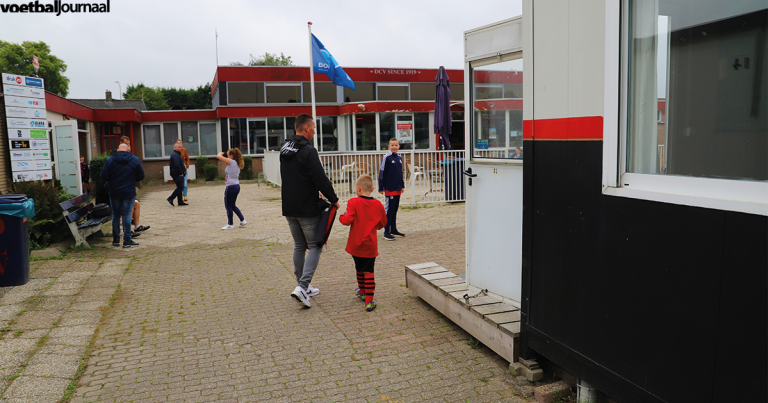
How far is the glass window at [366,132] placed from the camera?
27.6 meters

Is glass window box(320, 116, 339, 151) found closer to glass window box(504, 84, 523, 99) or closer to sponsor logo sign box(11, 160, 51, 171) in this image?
sponsor logo sign box(11, 160, 51, 171)

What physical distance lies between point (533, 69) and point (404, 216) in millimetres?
8825

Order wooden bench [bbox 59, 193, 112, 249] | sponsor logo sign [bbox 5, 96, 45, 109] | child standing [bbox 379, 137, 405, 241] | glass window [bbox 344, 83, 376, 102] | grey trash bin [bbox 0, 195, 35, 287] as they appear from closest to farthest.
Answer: grey trash bin [bbox 0, 195, 35, 287]
wooden bench [bbox 59, 193, 112, 249]
child standing [bbox 379, 137, 405, 241]
sponsor logo sign [bbox 5, 96, 45, 109]
glass window [bbox 344, 83, 376, 102]

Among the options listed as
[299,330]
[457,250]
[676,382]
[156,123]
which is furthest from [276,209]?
[156,123]

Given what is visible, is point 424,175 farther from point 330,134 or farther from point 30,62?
point 30,62

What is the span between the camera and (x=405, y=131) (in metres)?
27.4

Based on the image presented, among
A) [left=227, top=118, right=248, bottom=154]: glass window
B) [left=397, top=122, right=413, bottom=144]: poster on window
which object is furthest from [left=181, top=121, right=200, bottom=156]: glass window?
[left=397, top=122, right=413, bottom=144]: poster on window

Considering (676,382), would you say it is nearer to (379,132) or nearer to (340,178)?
(340,178)

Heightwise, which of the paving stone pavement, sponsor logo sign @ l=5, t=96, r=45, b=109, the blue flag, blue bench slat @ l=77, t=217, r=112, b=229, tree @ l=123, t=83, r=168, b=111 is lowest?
the paving stone pavement

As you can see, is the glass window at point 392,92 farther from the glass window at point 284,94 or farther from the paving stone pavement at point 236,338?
the paving stone pavement at point 236,338

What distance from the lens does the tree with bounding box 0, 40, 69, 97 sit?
192 ft

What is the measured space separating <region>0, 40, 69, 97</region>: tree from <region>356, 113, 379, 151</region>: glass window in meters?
48.3

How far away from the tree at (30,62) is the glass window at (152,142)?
131 feet

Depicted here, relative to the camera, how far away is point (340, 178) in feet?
48.0
